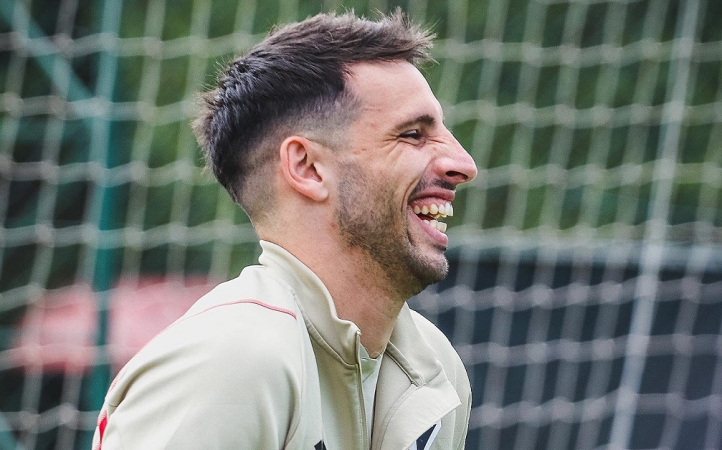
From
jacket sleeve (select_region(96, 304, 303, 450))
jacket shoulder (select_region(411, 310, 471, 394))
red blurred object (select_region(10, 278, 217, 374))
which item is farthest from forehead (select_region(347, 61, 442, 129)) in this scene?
red blurred object (select_region(10, 278, 217, 374))

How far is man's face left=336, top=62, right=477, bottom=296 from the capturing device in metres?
2.01

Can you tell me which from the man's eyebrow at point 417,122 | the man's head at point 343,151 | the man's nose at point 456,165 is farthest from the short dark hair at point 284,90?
the man's nose at point 456,165

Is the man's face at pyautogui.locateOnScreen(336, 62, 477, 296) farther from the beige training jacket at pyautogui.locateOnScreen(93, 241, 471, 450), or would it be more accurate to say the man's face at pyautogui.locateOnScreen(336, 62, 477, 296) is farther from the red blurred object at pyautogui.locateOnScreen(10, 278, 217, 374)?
the red blurred object at pyautogui.locateOnScreen(10, 278, 217, 374)

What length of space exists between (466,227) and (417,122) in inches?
122

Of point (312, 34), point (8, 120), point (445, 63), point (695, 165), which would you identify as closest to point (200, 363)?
point (312, 34)

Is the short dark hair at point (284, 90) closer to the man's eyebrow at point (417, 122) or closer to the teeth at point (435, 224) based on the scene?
the man's eyebrow at point (417, 122)

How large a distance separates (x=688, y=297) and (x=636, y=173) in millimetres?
952

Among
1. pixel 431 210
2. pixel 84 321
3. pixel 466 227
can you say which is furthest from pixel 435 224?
pixel 466 227

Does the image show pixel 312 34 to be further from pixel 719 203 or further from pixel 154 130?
pixel 719 203

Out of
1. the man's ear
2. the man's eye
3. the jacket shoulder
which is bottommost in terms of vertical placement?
the jacket shoulder

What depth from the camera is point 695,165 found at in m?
6.05

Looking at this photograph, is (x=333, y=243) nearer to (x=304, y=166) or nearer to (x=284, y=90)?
(x=304, y=166)

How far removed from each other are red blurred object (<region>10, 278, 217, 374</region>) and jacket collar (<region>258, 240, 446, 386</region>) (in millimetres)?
1991

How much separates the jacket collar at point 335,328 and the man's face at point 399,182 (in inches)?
4.7
